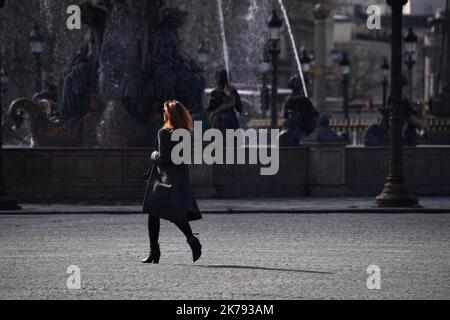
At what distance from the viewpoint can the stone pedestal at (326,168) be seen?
2638cm

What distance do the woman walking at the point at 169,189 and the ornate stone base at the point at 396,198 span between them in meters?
8.98

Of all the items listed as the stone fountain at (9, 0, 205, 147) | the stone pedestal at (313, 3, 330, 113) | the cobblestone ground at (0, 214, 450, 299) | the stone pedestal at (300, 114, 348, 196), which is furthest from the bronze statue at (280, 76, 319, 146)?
the stone pedestal at (313, 3, 330, 113)

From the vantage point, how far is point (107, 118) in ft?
104

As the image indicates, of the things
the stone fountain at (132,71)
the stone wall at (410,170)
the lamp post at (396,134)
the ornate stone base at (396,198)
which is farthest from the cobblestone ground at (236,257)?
the stone fountain at (132,71)

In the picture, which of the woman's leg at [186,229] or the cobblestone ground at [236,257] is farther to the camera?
the woman's leg at [186,229]

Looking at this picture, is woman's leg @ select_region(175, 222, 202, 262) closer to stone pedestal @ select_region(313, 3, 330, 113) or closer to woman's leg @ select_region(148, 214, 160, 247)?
woman's leg @ select_region(148, 214, 160, 247)

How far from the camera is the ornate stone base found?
2358 centimetres

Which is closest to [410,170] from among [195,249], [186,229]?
[186,229]

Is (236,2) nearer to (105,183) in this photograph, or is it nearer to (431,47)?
(431,47)

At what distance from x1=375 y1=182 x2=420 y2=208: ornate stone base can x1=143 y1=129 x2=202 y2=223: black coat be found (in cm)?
900

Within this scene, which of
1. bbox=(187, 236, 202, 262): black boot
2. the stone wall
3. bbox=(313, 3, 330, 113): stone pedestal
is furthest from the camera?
bbox=(313, 3, 330, 113): stone pedestal

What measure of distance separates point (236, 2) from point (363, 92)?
183ft

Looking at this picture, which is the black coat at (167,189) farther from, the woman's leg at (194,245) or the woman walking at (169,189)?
the woman's leg at (194,245)

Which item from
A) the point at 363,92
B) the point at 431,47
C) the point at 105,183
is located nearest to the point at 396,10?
the point at 105,183
